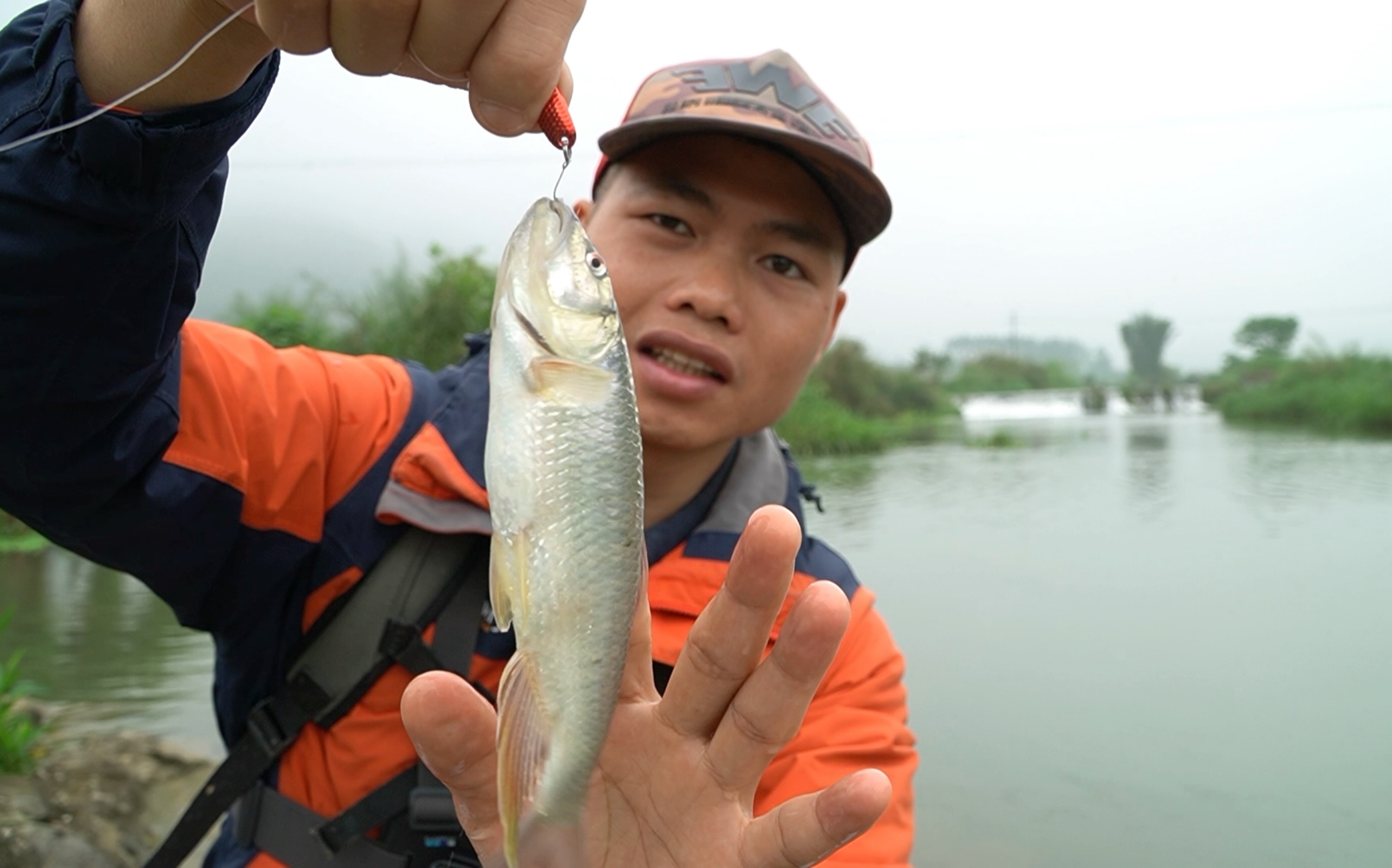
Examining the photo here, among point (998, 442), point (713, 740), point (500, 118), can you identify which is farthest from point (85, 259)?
point (998, 442)

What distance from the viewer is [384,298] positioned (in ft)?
56.6

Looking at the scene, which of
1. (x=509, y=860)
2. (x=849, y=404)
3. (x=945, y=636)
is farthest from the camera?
(x=849, y=404)

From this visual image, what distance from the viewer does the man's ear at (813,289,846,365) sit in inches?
108

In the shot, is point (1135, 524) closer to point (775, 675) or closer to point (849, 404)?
point (775, 675)

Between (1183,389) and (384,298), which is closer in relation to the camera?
(384,298)

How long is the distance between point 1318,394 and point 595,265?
32132 mm

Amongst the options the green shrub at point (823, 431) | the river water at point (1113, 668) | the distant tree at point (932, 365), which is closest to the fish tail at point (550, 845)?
the river water at point (1113, 668)

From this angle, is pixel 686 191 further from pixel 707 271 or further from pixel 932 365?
pixel 932 365

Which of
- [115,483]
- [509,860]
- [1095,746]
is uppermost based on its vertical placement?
[115,483]

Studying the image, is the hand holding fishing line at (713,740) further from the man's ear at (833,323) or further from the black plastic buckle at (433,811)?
the man's ear at (833,323)

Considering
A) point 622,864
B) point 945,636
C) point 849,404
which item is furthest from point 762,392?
point 849,404

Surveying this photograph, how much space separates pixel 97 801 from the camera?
4117mm

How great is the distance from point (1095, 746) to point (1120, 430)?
25307mm

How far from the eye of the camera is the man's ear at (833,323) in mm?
2746
